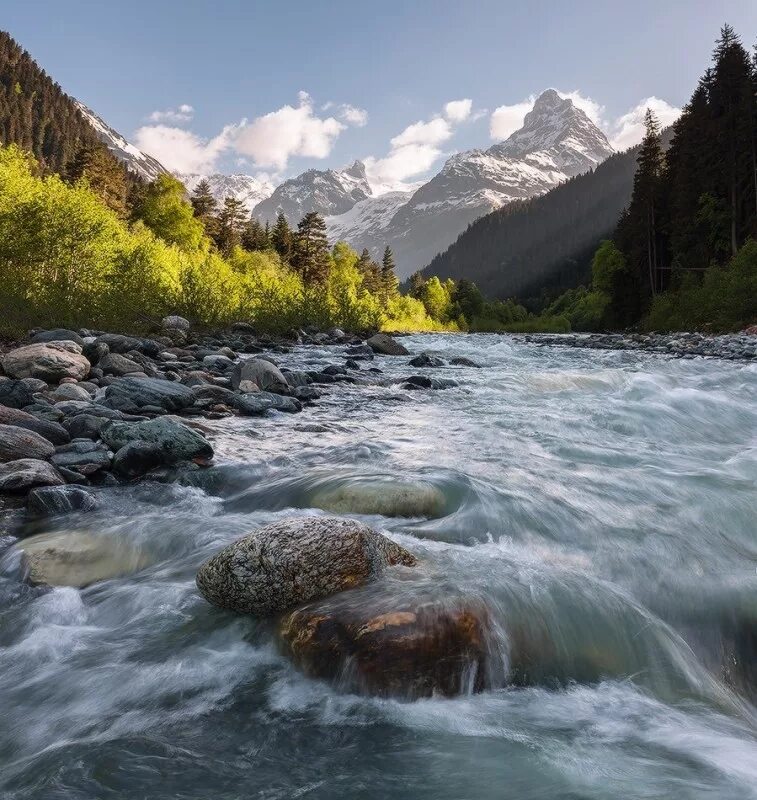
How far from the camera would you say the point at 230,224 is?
77.4m

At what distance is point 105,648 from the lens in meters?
3.21

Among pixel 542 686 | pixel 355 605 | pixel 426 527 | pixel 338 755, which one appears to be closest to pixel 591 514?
pixel 426 527

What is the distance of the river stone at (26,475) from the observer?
489 cm

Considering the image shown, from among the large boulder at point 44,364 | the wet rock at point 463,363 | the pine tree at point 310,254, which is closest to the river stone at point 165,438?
the large boulder at point 44,364

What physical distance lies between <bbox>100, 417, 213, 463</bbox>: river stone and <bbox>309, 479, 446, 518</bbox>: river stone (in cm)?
178

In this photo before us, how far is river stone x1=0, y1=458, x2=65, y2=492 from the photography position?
16.0 ft

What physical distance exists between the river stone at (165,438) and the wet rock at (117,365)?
447 cm

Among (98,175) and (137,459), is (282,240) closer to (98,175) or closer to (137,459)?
(98,175)

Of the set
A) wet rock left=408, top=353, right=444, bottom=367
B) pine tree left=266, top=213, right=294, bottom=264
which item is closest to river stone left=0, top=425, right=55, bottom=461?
wet rock left=408, top=353, right=444, bottom=367

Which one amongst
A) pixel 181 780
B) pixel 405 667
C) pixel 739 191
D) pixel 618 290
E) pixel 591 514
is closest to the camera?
pixel 181 780

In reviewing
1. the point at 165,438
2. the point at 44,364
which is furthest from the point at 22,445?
the point at 44,364

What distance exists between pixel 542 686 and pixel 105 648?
246 centimetres

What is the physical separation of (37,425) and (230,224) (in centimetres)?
7745

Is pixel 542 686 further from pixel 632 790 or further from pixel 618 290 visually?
pixel 618 290
